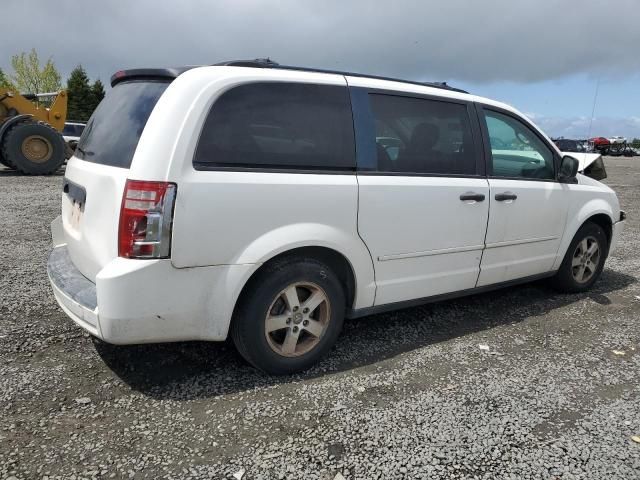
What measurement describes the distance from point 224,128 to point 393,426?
1.85m

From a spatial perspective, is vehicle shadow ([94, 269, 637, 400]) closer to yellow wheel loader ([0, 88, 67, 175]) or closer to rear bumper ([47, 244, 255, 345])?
rear bumper ([47, 244, 255, 345])

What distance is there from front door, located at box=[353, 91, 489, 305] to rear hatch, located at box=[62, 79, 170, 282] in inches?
52.5

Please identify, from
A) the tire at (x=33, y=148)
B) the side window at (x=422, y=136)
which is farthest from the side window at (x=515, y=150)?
the tire at (x=33, y=148)

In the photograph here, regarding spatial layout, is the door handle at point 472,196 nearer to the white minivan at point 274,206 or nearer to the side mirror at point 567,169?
the white minivan at point 274,206

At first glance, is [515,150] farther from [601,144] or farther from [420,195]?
[601,144]

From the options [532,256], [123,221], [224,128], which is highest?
[224,128]

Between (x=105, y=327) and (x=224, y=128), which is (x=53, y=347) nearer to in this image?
(x=105, y=327)

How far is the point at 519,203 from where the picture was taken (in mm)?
4125

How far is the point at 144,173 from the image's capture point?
2.61 m

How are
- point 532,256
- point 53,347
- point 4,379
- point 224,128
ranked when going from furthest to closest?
point 532,256 → point 53,347 → point 4,379 → point 224,128

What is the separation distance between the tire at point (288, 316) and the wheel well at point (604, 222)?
3016 millimetres

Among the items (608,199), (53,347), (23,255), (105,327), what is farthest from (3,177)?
(608,199)

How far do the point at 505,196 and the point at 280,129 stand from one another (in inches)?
77.0

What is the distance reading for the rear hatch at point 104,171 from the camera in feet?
9.01
